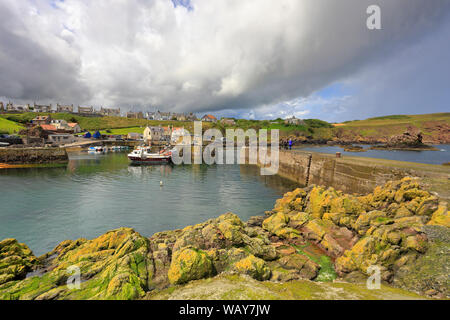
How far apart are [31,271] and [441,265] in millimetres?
14827

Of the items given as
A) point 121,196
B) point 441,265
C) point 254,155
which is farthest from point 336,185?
point 254,155

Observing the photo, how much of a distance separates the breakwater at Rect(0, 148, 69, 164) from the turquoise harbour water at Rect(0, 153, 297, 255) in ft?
34.5

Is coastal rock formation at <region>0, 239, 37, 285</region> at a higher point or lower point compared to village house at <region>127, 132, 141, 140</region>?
lower

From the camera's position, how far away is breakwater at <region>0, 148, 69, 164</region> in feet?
120

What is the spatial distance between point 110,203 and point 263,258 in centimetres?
1666

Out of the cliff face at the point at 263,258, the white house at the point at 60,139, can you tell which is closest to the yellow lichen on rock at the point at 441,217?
the cliff face at the point at 263,258

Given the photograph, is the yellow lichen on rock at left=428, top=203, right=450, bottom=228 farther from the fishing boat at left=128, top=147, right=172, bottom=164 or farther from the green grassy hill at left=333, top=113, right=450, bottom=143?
the green grassy hill at left=333, top=113, right=450, bottom=143

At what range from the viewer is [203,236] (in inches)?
329

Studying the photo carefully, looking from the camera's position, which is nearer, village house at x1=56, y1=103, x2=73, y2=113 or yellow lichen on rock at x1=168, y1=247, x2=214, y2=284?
yellow lichen on rock at x1=168, y1=247, x2=214, y2=284

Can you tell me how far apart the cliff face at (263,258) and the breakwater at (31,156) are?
42199 mm

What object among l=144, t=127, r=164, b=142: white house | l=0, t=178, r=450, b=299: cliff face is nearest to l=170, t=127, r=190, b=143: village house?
l=144, t=127, r=164, b=142: white house

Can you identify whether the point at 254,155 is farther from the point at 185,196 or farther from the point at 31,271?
the point at 31,271

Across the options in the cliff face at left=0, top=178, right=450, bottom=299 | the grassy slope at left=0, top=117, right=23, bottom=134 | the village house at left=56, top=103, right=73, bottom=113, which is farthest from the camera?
the village house at left=56, top=103, right=73, bottom=113
